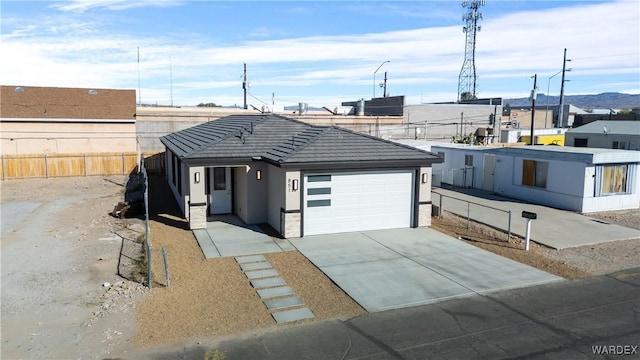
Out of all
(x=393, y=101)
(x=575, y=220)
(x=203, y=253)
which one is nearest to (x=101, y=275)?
(x=203, y=253)

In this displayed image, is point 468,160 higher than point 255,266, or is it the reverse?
point 468,160

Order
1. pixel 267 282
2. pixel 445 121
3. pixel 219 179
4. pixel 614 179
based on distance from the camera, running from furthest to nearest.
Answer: pixel 445 121 → pixel 614 179 → pixel 219 179 → pixel 267 282

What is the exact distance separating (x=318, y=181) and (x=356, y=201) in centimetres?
157

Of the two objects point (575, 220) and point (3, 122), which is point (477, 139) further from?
point (3, 122)

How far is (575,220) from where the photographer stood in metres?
19.4

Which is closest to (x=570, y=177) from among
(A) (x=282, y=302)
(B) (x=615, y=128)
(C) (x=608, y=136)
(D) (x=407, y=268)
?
(D) (x=407, y=268)

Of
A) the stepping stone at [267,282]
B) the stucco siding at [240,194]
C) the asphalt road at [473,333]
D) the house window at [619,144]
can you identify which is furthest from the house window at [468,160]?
the stepping stone at [267,282]

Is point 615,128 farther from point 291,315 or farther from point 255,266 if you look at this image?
point 291,315

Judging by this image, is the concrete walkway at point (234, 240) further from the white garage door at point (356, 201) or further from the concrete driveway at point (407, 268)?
the white garage door at point (356, 201)

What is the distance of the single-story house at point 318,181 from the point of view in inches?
624

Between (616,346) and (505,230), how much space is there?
355 inches

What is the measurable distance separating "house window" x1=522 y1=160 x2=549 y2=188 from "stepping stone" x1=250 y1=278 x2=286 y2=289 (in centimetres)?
1606

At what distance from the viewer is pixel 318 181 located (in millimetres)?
16109

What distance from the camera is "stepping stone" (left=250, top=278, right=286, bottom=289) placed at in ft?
37.7
